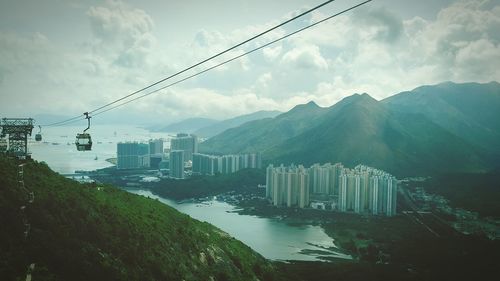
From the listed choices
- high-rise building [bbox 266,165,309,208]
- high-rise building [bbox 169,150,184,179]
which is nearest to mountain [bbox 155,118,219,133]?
high-rise building [bbox 169,150,184,179]

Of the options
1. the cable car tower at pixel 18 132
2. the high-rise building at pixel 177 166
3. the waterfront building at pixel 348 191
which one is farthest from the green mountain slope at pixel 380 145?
the cable car tower at pixel 18 132

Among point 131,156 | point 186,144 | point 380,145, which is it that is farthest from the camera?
point 186,144

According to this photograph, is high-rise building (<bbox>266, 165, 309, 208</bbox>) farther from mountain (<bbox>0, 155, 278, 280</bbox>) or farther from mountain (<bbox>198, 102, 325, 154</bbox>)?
mountain (<bbox>198, 102, 325, 154</bbox>)

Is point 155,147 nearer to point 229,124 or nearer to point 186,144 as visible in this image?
point 186,144

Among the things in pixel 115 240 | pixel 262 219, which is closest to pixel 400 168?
pixel 262 219

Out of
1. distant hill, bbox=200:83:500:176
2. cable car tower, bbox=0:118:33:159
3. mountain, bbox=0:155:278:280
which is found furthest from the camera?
distant hill, bbox=200:83:500:176

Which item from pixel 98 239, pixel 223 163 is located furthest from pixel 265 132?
pixel 98 239

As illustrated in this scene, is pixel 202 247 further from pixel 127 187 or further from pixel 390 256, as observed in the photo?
pixel 127 187
